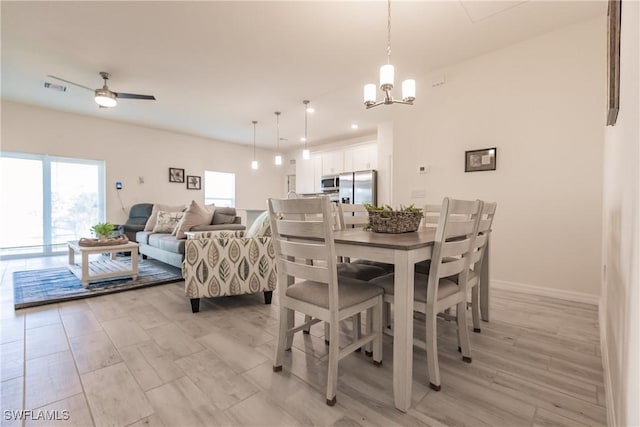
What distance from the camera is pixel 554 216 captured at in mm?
2746

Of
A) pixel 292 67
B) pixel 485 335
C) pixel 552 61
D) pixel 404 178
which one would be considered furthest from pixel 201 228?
pixel 552 61

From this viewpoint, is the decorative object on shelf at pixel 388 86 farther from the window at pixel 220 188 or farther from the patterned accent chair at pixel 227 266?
the window at pixel 220 188

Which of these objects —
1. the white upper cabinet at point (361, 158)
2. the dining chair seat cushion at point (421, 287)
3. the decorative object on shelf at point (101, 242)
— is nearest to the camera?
the dining chair seat cushion at point (421, 287)

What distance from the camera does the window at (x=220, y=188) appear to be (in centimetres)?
712

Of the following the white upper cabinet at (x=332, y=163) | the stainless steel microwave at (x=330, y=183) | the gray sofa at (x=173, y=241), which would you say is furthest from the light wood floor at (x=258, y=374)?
the white upper cabinet at (x=332, y=163)

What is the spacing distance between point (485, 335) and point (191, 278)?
2.36 meters

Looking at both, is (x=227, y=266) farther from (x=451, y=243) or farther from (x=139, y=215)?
(x=139, y=215)

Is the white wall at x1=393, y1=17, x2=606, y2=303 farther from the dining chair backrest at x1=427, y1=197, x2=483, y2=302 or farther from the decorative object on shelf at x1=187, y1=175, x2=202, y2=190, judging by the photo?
the decorative object on shelf at x1=187, y1=175, x2=202, y2=190

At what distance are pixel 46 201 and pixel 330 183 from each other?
5.56 metres

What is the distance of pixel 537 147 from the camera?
9.28ft

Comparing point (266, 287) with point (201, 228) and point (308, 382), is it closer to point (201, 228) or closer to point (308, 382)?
point (308, 382)

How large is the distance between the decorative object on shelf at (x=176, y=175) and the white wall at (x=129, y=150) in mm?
98

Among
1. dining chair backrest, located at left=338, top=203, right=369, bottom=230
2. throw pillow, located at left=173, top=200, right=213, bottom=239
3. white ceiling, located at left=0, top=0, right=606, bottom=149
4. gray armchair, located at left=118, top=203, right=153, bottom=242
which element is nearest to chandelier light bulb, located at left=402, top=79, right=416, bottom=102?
white ceiling, located at left=0, top=0, right=606, bottom=149

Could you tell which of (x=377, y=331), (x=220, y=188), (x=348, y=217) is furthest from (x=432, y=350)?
(x=220, y=188)
